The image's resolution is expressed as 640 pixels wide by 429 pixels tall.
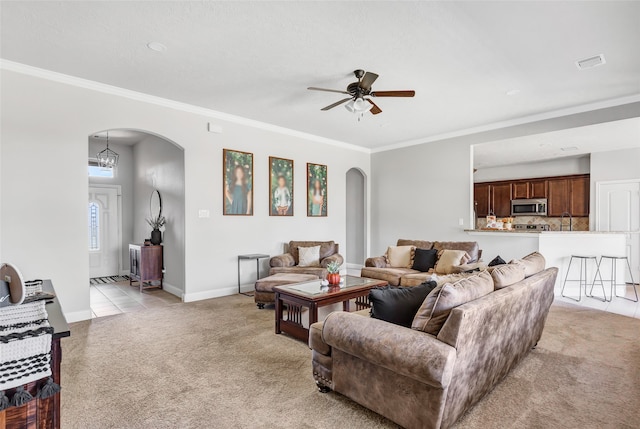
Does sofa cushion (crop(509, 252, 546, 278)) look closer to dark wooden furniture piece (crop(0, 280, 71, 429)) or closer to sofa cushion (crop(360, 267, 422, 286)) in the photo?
sofa cushion (crop(360, 267, 422, 286))

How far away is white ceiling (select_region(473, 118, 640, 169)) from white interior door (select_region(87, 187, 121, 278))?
24.8 ft

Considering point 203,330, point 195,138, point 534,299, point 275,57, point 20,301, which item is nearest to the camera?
point 20,301

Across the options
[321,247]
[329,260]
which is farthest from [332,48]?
[321,247]

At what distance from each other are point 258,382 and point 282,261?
9.85 ft

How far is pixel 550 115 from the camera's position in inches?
206

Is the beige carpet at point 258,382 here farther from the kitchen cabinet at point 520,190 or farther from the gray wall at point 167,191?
the kitchen cabinet at point 520,190

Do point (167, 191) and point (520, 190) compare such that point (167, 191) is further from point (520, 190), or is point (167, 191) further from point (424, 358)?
point (520, 190)

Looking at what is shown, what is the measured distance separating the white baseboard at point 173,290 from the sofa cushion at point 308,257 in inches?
75.6

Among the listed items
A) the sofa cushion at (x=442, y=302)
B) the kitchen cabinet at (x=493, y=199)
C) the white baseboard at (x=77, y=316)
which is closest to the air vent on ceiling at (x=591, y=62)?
the sofa cushion at (x=442, y=302)

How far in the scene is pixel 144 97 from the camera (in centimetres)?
456

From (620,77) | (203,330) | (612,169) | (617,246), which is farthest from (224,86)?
(612,169)

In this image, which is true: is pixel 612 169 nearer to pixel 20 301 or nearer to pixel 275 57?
pixel 275 57

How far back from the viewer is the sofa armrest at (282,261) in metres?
5.51

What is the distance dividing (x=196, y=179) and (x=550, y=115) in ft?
18.1
